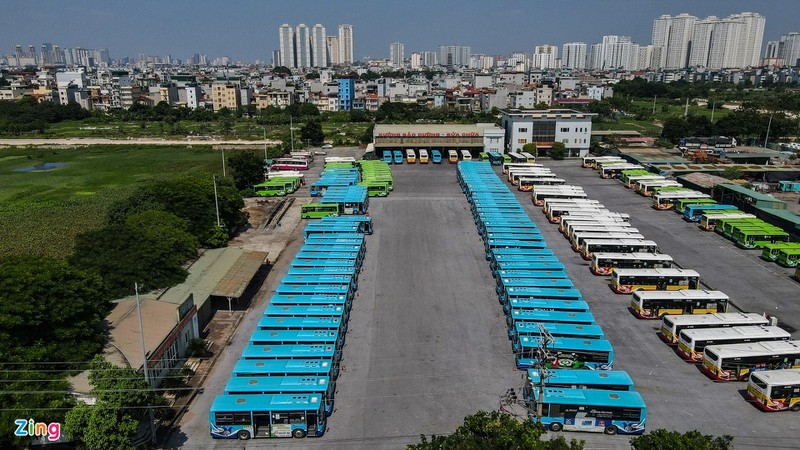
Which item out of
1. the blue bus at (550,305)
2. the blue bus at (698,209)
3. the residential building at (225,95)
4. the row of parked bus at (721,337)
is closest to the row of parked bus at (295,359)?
the blue bus at (550,305)

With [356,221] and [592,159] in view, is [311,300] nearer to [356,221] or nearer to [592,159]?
[356,221]

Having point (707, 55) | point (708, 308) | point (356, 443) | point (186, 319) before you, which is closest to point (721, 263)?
point (708, 308)

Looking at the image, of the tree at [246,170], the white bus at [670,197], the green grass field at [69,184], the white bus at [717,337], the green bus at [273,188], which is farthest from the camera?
the tree at [246,170]

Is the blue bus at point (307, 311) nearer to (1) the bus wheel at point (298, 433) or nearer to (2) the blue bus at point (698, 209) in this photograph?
(1) the bus wheel at point (298, 433)

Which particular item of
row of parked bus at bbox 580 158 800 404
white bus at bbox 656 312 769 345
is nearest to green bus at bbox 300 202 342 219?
row of parked bus at bbox 580 158 800 404

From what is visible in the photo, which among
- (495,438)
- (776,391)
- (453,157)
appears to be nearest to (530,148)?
(453,157)

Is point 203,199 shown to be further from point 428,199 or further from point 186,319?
point 428,199

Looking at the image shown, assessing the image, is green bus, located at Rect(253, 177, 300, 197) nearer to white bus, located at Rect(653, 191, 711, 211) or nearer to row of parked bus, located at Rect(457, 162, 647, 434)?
row of parked bus, located at Rect(457, 162, 647, 434)
